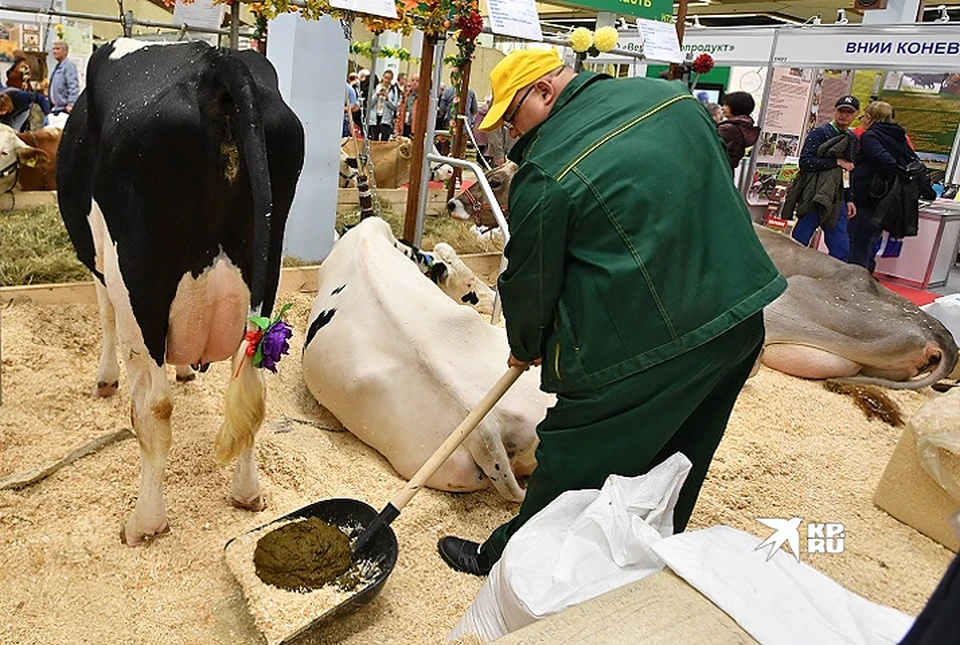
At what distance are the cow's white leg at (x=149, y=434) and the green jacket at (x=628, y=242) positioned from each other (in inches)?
44.3

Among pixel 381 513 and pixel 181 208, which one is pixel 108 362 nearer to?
pixel 181 208

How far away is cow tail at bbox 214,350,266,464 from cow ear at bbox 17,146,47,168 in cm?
449

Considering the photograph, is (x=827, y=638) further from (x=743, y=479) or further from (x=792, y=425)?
(x=792, y=425)

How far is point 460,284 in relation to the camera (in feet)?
15.0

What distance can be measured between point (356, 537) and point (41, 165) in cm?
538

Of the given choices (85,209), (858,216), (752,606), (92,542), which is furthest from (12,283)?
(858,216)

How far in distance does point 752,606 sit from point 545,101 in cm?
141

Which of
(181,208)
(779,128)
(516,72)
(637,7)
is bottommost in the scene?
(181,208)

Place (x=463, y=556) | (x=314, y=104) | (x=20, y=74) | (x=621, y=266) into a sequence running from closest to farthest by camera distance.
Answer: (x=621, y=266) → (x=463, y=556) → (x=314, y=104) → (x=20, y=74)

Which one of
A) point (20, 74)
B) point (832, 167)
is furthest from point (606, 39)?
point (20, 74)

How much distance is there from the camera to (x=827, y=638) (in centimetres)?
140

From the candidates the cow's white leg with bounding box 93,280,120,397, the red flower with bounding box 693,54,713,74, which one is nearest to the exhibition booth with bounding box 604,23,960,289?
the red flower with bounding box 693,54,713,74

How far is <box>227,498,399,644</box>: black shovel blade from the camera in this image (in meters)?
2.10

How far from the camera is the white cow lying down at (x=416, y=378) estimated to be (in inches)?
108
